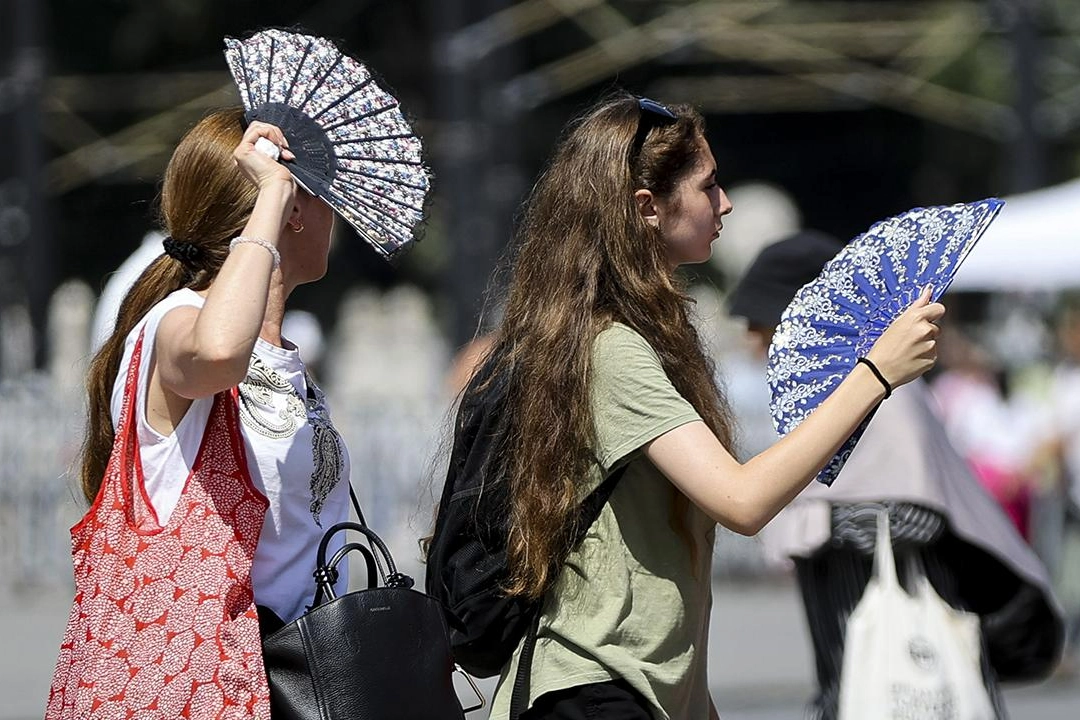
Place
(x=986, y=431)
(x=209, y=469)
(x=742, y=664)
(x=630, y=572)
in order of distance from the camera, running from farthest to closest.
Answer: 1. (x=986, y=431)
2. (x=742, y=664)
3. (x=630, y=572)
4. (x=209, y=469)

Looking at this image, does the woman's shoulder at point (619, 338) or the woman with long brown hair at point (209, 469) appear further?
the woman's shoulder at point (619, 338)

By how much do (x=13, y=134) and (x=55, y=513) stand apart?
3.89 metres

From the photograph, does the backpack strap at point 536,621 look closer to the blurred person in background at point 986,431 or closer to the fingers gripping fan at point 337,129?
the fingers gripping fan at point 337,129

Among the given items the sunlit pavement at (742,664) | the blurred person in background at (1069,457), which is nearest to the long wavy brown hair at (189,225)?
the sunlit pavement at (742,664)

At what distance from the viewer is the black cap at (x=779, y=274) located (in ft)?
14.3

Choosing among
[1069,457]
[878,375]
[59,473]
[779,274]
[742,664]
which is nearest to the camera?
[878,375]

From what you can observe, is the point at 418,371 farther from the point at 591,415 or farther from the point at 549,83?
the point at 591,415

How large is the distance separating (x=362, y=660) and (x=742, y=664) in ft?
23.4

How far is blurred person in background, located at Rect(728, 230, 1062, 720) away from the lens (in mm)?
4133

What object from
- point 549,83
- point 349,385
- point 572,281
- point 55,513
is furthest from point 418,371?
point 572,281

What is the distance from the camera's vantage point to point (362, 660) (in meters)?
2.51

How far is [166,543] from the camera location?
2520mm

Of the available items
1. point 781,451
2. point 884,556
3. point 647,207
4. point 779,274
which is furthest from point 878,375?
point 779,274

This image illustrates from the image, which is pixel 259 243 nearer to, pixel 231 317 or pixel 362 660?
pixel 231 317
